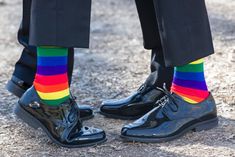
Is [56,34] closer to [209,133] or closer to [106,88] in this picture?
[209,133]

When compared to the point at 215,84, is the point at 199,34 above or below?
above

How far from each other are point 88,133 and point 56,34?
0.99ft

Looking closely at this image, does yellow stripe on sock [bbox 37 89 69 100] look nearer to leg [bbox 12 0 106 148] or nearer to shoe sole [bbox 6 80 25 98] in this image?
leg [bbox 12 0 106 148]

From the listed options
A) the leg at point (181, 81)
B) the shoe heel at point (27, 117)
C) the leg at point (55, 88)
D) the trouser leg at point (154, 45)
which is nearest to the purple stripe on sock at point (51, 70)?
the leg at point (55, 88)

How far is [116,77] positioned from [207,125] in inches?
26.8

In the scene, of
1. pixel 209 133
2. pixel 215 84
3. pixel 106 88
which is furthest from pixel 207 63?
pixel 209 133

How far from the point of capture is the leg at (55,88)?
1.49 meters

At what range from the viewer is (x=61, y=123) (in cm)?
159

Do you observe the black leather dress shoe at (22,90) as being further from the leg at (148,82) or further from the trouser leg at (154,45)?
the trouser leg at (154,45)

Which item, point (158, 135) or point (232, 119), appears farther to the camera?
point (232, 119)

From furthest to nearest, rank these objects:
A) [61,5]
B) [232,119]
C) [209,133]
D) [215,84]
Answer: [215,84] → [232,119] → [209,133] → [61,5]

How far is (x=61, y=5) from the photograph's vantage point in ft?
4.83

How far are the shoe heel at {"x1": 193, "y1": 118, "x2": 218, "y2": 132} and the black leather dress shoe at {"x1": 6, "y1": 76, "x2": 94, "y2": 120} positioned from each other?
35 centimetres

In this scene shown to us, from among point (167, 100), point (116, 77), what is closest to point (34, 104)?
point (167, 100)
